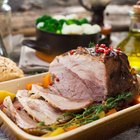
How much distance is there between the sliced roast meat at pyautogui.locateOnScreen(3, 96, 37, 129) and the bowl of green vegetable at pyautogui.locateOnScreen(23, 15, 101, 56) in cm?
60

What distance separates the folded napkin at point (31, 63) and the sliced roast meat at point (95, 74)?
1.45ft

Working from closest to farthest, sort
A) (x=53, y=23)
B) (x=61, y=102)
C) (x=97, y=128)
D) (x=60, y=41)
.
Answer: (x=97, y=128) → (x=61, y=102) → (x=60, y=41) → (x=53, y=23)

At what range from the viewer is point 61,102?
0.90m

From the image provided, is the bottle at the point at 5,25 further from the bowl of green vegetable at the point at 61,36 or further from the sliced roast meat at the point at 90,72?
the sliced roast meat at the point at 90,72

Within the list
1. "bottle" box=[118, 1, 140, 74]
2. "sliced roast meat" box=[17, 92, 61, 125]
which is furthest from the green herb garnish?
"sliced roast meat" box=[17, 92, 61, 125]

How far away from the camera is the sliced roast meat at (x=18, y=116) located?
31.7 inches

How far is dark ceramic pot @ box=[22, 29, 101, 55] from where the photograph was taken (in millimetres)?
1439

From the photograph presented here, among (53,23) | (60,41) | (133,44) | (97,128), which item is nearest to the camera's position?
(97,128)

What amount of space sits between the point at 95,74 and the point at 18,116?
252 millimetres

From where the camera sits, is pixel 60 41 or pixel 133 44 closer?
pixel 133 44

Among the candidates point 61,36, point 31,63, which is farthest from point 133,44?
point 31,63

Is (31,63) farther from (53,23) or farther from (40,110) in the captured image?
(40,110)

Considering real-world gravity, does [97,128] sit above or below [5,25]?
below

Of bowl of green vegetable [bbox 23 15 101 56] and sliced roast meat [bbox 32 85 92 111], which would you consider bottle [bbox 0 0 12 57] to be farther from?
sliced roast meat [bbox 32 85 92 111]
